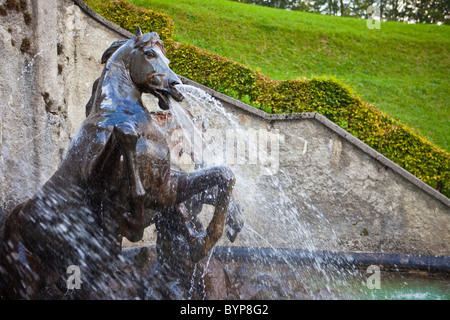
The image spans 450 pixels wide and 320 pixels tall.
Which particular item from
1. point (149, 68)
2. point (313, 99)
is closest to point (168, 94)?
point (149, 68)

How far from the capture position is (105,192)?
3.46 meters

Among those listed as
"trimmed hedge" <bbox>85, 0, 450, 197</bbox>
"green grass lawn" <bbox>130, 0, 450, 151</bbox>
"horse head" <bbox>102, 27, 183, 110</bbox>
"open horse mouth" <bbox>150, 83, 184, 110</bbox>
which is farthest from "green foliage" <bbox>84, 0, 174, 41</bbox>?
"open horse mouth" <bbox>150, 83, 184, 110</bbox>

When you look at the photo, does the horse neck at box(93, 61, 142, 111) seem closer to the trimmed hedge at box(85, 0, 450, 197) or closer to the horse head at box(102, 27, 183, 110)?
the horse head at box(102, 27, 183, 110)

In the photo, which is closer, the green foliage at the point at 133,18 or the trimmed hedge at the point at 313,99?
the trimmed hedge at the point at 313,99

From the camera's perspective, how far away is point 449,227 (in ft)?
25.5

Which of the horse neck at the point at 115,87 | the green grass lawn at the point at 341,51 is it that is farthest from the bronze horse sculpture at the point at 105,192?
the green grass lawn at the point at 341,51

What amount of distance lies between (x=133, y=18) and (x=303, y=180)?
4985 millimetres

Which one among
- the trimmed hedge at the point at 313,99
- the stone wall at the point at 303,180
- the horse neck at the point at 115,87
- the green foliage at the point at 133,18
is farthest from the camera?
the green foliage at the point at 133,18

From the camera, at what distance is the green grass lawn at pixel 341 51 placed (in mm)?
14156

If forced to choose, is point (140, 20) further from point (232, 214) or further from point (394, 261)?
point (394, 261)

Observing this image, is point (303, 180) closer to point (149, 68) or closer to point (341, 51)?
point (149, 68)

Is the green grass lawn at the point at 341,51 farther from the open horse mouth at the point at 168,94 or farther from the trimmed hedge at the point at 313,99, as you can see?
the open horse mouth at the point at 168,94
